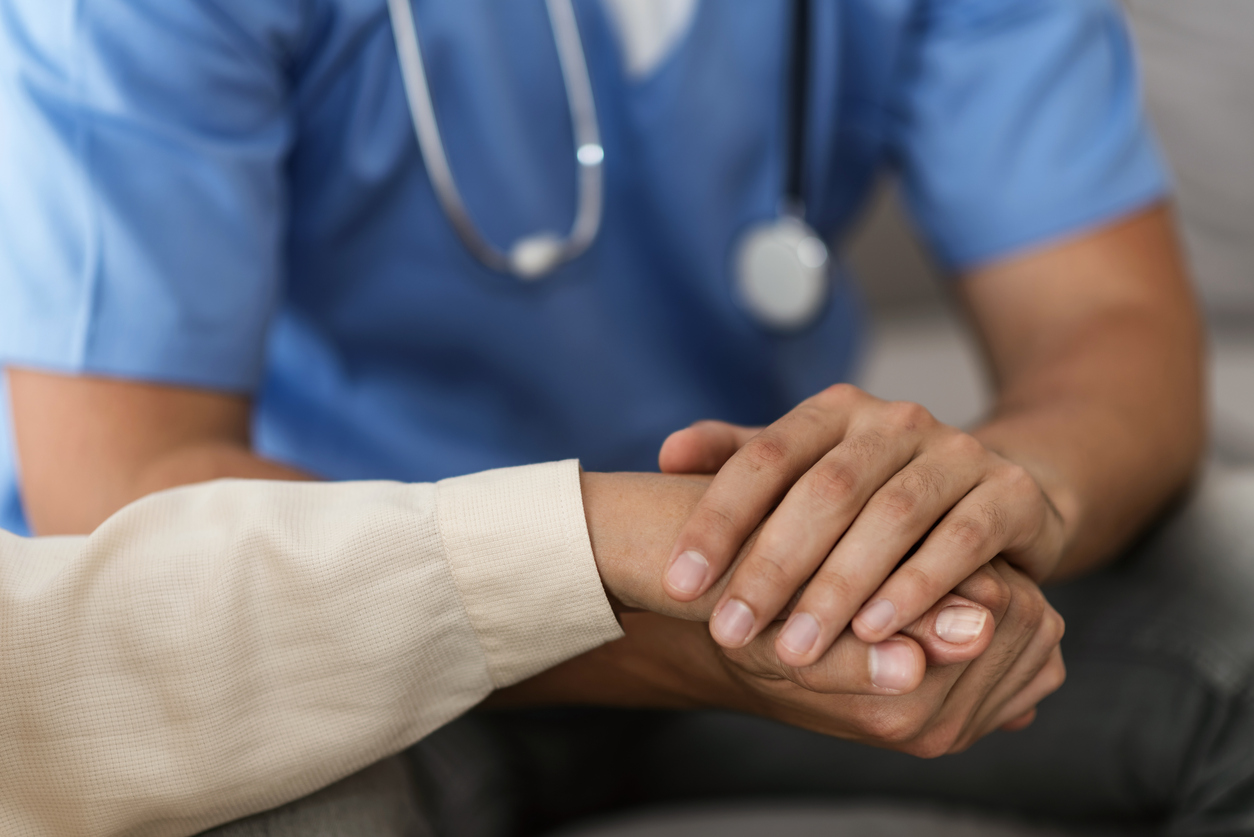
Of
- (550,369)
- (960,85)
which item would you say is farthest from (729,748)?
(960,85)

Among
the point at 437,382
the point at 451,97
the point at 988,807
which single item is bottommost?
the point at 988,807

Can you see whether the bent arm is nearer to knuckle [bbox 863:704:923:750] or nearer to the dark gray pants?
the dark gray pants

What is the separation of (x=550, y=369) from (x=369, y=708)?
34 cm

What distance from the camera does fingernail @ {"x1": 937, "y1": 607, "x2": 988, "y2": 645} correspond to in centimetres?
37

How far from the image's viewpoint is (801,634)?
0.35 meters

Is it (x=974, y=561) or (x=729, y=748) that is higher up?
(x=974, y=561)

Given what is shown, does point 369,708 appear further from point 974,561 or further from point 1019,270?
point 1019,270

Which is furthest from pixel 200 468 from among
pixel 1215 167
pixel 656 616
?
pixel 1215 167

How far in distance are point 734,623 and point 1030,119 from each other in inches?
21.9

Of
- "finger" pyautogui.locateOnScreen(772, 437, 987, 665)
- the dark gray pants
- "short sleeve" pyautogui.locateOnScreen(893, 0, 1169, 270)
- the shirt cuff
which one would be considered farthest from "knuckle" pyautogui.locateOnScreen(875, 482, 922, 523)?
"short sleeve" pyautogui.locateOnScreen(893, 0, 1169, 270)

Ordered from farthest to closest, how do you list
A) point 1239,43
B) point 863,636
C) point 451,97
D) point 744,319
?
point 1239,43
point 744,319
point 451,97
point 863,636

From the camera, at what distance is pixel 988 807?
64 centimetres

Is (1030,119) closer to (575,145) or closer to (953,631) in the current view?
(575,145)

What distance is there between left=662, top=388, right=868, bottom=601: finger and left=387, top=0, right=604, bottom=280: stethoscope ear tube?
0.90 feet
